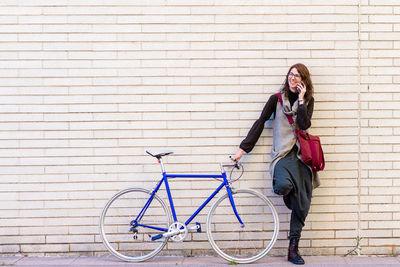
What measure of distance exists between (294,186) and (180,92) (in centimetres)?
161

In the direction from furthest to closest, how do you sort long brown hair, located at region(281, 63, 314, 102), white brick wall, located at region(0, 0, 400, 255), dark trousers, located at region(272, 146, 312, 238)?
white brick wall, located at region(0, 0, 400, 255)
long brown hair, located at region(281, 63, 314, 102)
dark trousers, located at region(272, 146, 312, 238)

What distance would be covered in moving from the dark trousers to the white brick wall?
0.37 meters

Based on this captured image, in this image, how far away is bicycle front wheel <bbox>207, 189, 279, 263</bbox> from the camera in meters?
6.17

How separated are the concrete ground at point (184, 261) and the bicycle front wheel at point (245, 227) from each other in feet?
0.61

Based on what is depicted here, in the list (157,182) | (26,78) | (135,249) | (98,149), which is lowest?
(135,249)

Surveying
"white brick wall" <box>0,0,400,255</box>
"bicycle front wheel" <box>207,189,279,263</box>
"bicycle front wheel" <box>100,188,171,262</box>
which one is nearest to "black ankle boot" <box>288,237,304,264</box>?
"bicycle front wheel" <box>207,189,279,263</box>

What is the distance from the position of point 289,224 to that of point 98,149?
230cm

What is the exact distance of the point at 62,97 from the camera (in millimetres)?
6137

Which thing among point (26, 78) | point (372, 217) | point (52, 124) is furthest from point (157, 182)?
point (372, 217)

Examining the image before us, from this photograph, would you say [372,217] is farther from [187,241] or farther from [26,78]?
[26,78]

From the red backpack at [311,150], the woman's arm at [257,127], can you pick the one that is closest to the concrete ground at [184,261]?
the red backpack at [311,150]

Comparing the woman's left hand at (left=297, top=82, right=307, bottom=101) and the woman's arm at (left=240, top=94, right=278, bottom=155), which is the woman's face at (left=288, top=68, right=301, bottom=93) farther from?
the woman's arm at (left=240, top=94, right=278, bottom=155)

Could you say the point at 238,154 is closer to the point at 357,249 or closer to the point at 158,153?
the point at 158,153

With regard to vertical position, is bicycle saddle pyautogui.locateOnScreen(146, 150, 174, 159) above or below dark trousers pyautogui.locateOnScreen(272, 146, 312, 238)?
above
